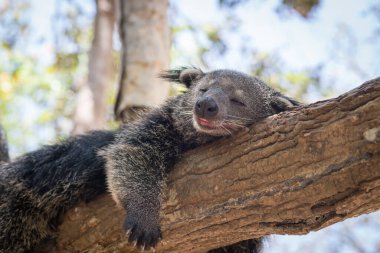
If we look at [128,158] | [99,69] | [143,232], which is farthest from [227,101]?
[99,69]

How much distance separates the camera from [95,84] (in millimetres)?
10594

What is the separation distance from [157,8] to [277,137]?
14.2 ft

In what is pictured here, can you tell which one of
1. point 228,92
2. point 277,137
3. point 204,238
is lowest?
point 204,238

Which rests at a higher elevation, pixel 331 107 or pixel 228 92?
pixel 228 92

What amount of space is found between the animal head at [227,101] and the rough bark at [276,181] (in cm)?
28

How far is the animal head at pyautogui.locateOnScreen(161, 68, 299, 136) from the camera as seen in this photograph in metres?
4.83

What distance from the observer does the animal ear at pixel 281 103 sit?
5.05m

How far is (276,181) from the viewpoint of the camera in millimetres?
3943

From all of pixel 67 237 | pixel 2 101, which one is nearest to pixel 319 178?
pixel 67 237

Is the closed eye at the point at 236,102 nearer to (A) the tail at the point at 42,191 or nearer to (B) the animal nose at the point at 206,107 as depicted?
(B) the animal nose at the point at 206,107

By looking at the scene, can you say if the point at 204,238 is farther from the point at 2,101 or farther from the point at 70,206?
the point at 2,101

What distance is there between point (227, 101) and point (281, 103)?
563 mm

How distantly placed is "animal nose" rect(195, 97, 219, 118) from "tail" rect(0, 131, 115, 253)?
1.31 m

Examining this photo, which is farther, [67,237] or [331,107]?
[67,237]
